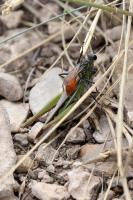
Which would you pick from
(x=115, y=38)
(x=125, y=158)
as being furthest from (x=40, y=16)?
(x=125, y=158)

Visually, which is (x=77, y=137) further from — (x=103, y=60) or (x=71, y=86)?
(x=103, y=60)

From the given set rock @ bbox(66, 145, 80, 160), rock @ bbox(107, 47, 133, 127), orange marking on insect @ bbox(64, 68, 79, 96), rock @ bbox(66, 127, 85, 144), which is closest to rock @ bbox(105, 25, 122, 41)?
rock @ bbox(107, 47, 133, 127)

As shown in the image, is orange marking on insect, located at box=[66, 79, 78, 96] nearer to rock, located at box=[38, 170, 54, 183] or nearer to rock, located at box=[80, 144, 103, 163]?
rock, located at box=[80, 144, 103, 163]

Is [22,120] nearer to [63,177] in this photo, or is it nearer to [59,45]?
[63,177]

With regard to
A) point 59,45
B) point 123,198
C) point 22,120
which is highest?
point 59,45

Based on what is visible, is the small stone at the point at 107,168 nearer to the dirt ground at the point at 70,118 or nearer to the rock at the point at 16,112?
the dirt ground at the point at 70,118

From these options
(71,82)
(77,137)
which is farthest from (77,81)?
(77,137)
